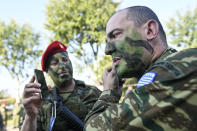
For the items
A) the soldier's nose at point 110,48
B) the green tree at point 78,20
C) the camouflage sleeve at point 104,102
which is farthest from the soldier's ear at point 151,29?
the green tree at point 78,20

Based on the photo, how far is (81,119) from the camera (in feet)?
8.98

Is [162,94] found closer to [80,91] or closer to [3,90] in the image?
[80,91]

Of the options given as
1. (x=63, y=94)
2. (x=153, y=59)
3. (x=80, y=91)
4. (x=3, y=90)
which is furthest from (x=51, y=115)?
(x=3, y=90)

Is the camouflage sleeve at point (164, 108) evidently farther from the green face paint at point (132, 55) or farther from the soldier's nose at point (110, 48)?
the soldier's nose at point (110, 48)

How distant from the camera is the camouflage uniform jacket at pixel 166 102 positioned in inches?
39.9

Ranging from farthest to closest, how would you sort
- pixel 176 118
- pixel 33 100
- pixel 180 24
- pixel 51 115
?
1. pixel 180 24
2. pixel 51 115
3. pixel 33 100
4. pixel 176 118

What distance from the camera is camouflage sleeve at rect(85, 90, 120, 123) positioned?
148cm

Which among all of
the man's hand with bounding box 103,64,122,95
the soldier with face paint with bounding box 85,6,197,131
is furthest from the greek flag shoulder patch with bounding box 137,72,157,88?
the man's hand with bounding box 103,64,122,95

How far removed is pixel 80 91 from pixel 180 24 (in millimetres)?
23124

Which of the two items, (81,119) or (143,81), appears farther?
(81,119)

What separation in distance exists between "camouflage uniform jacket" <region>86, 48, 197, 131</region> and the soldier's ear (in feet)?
1.32

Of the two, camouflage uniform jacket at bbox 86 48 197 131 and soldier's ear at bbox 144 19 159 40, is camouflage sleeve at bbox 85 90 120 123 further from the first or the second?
soldier's ear at bbox 144 19 159 40

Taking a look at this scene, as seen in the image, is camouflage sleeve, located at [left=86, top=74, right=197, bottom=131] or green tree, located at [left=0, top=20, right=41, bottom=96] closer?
camouflage sleeve, located at [left=86, top=74, right=197, bottom=131]

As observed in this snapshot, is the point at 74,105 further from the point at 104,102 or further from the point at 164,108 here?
the point at 164,108
